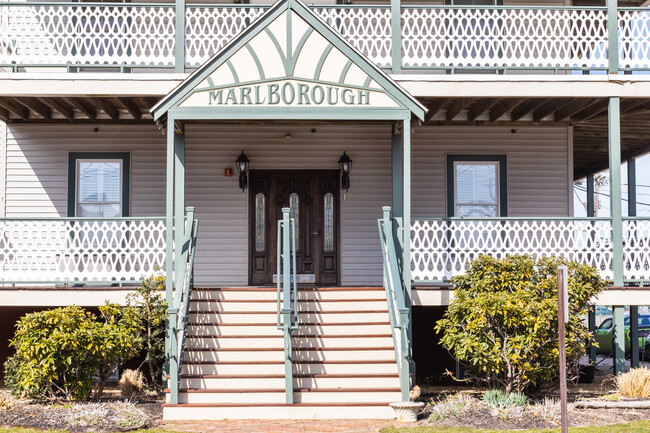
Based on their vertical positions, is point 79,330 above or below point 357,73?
below

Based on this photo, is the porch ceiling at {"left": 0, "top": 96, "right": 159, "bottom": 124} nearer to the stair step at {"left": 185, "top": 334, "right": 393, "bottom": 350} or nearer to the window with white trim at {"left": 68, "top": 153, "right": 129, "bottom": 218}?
the window with white trim at {"left": 68, "top": 153, "right": 129, "bottom": 218}

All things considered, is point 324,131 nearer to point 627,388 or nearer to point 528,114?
point 528,114

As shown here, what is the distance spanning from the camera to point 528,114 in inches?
Answer: 643

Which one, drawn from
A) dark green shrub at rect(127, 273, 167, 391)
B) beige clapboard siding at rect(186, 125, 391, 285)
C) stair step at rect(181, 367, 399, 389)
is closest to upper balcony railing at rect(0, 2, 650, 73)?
beige clapboard siding at rect(186, 125, 391, 285)

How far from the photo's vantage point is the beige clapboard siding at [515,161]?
1642 centimetres

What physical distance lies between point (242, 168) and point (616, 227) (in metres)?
7.28

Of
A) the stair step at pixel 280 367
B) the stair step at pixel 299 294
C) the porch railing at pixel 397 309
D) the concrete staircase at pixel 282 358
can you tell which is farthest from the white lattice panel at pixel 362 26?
the stair step at pixel 280 367

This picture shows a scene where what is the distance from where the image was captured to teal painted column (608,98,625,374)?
43.0 ft

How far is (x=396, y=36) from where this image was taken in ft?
44.6

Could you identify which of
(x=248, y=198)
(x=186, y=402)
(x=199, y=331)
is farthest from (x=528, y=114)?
(x=186, y=402)

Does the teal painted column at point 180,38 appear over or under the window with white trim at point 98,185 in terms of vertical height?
over

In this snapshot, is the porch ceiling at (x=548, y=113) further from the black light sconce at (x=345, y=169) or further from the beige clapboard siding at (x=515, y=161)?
the black light sconce at (x=345, y=169)

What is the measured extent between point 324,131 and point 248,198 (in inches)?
84.1

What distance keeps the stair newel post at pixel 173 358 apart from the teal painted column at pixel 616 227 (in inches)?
286
